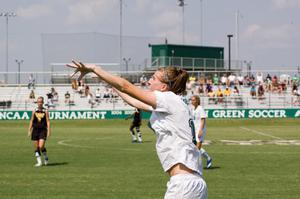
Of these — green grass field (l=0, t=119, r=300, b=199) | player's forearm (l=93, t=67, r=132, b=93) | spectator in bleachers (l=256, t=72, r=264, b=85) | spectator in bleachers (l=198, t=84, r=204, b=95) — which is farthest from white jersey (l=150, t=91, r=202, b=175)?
spectator in bleachers (l=256, t=72, r=264, b=85)

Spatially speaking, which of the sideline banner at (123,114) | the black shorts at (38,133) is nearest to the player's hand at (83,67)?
the black shorts at (38,133)

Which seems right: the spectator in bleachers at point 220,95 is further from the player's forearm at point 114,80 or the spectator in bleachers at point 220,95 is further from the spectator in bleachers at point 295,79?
the player's forearm at point 114,80

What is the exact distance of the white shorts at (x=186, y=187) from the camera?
6367 millimetres

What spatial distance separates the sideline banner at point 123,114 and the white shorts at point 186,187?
166 feet

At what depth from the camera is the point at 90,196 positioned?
13828 millimetres

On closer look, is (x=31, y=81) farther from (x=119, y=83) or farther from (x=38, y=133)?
(x=119, y=83)

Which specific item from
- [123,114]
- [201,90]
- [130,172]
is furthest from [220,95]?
[130,172]

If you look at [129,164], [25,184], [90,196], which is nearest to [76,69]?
[90,196]

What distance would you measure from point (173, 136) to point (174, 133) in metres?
0.03

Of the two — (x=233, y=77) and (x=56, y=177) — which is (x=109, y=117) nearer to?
(x=233, y=77)

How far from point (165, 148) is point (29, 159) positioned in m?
17.3

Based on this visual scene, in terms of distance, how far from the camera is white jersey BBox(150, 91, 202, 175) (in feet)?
21.3

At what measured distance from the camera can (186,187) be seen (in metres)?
6.38

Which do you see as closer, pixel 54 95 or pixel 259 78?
pixel 54 95
